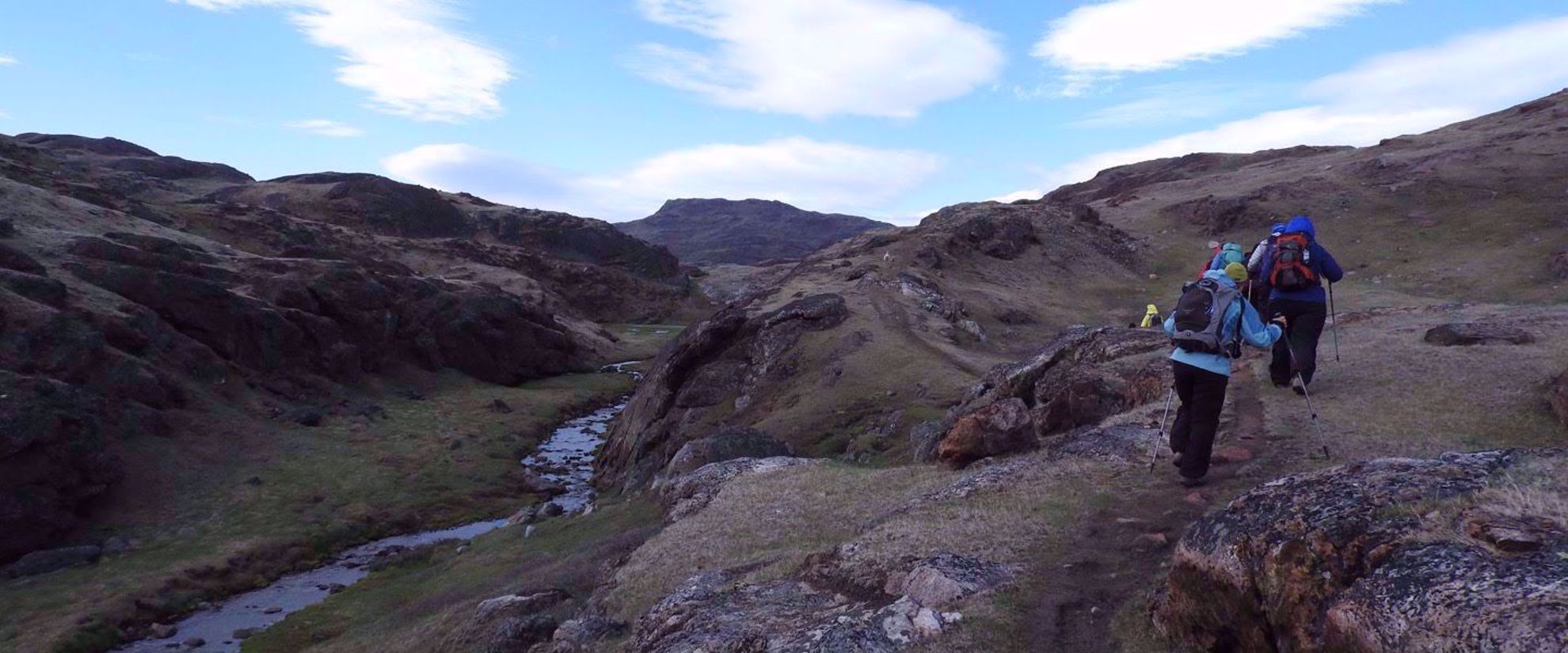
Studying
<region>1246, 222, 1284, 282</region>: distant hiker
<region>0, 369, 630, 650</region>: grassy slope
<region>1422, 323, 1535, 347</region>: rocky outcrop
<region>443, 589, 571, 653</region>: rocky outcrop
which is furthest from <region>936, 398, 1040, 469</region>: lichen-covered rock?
<region>0, 369, 630, 650</region>: grassy slope

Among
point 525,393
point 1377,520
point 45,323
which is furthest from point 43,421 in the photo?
point 1377,520

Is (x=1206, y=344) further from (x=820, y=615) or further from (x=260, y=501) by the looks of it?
(x=260, y=501)

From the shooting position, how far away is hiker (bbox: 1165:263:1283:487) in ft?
44.7

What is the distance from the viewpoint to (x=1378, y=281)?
193 feet

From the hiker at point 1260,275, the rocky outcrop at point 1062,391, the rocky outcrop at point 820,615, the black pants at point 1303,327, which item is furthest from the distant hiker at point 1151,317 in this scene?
the rocky outcrop at point 820,615

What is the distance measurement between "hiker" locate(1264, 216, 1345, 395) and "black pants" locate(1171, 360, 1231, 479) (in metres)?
5.40

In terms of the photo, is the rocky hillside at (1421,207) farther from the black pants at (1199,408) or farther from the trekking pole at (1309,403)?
the black pants at (1199,408)

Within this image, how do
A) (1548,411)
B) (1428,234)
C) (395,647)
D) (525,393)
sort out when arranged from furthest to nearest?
(525,393) < (1428,234) < (395,647) < (1548,411)

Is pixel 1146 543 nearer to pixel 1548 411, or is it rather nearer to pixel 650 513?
pixel 1548 411

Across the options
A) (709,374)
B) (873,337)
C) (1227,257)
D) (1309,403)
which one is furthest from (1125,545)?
(709,374)

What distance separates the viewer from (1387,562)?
7.78 meters

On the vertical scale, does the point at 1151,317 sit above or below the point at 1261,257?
below

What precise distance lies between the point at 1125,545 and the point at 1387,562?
527cm

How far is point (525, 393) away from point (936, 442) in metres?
61.6
